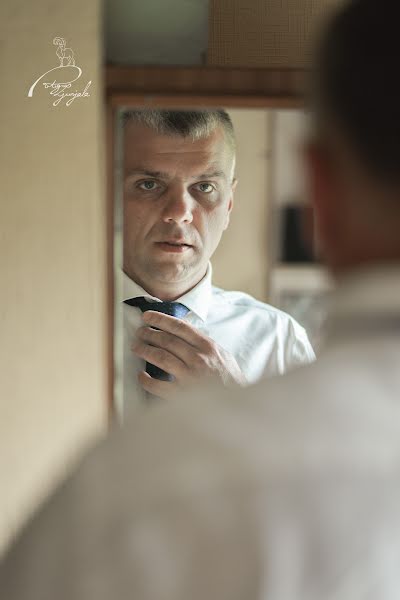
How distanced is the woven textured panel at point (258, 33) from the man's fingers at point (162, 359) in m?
0.69

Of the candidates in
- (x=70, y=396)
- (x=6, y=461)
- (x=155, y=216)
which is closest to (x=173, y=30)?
(x=155, y=216)

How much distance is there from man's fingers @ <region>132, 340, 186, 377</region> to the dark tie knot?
0.29ft

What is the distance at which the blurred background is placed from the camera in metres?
2.18

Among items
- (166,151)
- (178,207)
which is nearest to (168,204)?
(178,207)

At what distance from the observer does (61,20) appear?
7.14ft

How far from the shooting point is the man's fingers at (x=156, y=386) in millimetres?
2193

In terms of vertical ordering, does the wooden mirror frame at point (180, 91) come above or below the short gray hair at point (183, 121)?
above

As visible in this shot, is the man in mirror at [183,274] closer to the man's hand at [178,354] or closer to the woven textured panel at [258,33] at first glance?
the man's hand at [178,354]

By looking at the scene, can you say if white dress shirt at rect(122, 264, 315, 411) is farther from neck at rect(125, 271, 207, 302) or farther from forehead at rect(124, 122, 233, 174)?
forehead at rect(124, 122, 233, 174)

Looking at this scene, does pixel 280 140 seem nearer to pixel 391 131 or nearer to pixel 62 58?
pixel 62 58

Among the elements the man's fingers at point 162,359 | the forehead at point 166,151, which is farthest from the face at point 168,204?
the man's fingers at point 162,359

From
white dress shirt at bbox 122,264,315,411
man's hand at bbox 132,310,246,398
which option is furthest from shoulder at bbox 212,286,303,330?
man's hand at bbox 132,310,246,398

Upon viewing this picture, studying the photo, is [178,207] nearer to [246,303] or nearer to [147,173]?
[147,173]

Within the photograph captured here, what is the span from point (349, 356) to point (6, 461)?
187 centimetres
